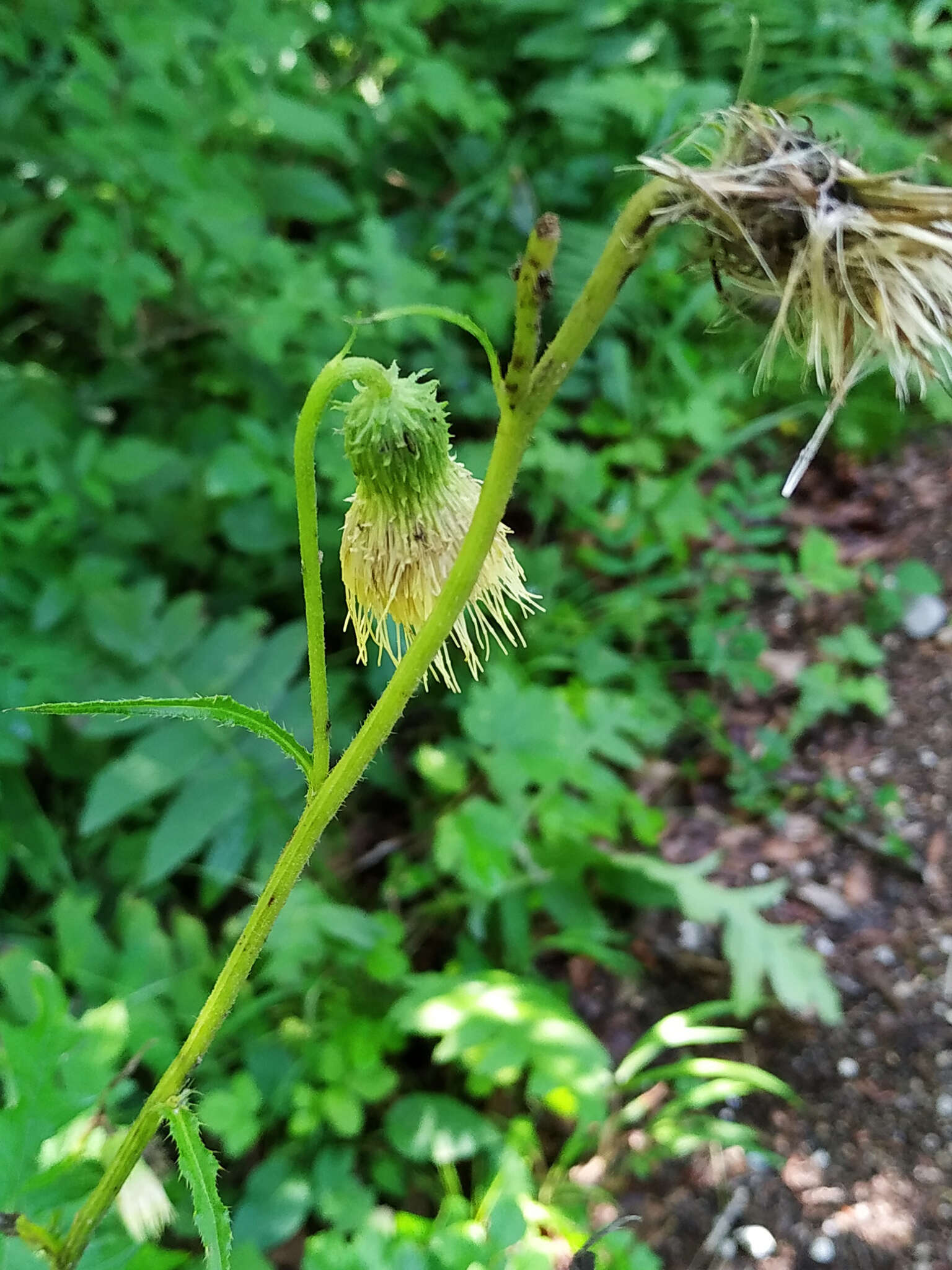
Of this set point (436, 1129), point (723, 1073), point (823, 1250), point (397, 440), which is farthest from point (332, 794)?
point (823, 1250)

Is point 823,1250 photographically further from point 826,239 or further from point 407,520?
point 826,239

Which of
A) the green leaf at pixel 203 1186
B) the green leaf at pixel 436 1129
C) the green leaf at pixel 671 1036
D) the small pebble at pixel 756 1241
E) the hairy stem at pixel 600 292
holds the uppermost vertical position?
the hairy stem at pixel 600 292

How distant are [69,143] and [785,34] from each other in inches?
74.8

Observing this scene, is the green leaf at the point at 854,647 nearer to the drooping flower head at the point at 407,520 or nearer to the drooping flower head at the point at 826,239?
the drooping flower head at the point at 407,520

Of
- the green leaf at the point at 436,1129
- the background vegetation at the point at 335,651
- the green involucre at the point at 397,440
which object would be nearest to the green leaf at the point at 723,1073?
the background vegetation at the point at 335,651

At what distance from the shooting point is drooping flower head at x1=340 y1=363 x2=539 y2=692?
55 centimetres

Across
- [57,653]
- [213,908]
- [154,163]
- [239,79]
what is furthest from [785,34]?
[213,908]

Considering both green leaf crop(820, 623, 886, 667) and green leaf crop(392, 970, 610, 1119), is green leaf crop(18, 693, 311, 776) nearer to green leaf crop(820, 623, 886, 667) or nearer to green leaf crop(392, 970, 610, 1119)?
green leaf crop(392, 970, 610, 1119)

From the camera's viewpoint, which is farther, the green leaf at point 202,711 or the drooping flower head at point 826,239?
the green leaf at point 202,711

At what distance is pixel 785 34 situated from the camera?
2383mm

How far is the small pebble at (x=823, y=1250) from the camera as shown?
1379mm

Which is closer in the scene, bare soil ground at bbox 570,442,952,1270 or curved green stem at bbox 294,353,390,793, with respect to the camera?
curved green stem at bbox 294,353,390,793

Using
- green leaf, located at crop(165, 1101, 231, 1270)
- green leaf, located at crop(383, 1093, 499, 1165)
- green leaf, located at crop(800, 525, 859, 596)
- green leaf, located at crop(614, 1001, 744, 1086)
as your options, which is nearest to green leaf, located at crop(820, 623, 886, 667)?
green leaf, located at crop(800, 525, 859, 596)

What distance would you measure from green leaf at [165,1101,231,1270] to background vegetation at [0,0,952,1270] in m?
0.31
